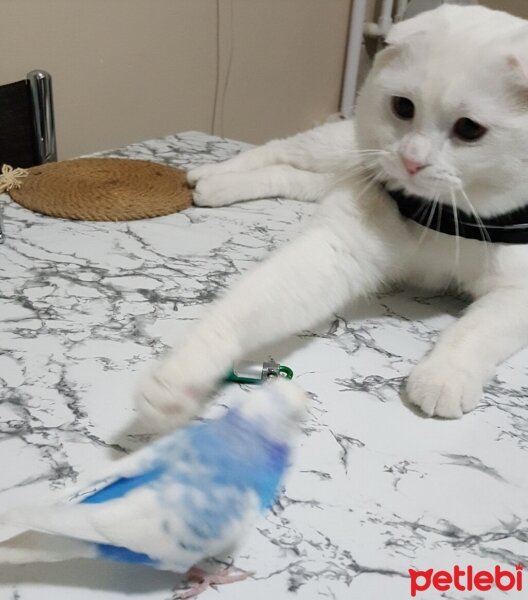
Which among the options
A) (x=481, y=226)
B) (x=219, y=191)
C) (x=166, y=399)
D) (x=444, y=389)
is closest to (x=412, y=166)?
(x=481, y=226)

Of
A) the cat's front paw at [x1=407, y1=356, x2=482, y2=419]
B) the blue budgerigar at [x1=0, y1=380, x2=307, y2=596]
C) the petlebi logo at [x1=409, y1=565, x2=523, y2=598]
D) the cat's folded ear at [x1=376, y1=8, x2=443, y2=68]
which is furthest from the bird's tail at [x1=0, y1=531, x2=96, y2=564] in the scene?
the cat's folded ear at [x1=376, y1=8, x2=443, y2=68]

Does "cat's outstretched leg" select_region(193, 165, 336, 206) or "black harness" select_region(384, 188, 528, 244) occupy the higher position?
"black harness" select_region(384, 188, 528, 244)

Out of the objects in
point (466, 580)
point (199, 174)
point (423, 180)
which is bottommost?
point (466, 580)

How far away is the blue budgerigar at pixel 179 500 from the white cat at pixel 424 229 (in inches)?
3.5

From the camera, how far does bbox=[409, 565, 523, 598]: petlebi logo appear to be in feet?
1.74

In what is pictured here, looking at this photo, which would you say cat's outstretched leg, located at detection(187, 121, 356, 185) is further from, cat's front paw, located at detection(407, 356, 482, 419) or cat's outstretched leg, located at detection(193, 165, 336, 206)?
cat's front paw, located at detection(407, 356, 482, 419)

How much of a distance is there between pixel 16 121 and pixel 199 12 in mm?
826

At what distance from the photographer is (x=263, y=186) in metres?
1.30

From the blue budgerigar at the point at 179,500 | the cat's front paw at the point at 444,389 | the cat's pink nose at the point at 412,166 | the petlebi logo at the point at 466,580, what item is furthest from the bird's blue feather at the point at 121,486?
the cat's pink nose at the point at 412,166

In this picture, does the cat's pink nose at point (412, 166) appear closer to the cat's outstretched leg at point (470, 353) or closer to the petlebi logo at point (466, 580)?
the cat's outstretched leg at point (470, 353)

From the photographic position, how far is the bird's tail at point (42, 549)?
466 millimetres

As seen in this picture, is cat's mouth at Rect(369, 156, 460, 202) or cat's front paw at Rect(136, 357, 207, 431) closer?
cat's front paw at Rect(136, 357, 207, 431)

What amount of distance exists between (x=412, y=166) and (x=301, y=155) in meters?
0.58

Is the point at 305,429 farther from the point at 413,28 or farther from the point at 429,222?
the point at 413,28
